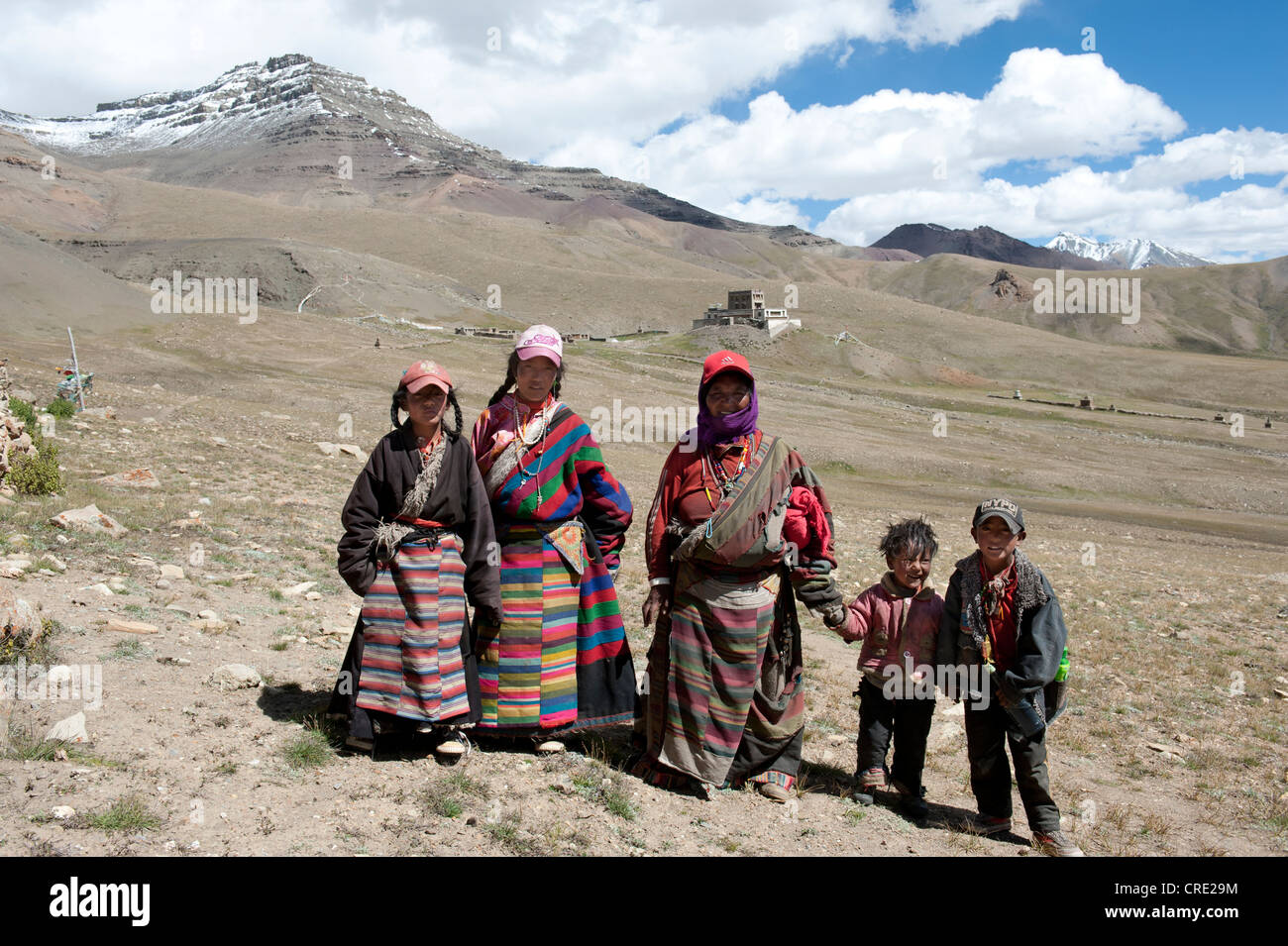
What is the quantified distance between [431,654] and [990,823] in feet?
9.73

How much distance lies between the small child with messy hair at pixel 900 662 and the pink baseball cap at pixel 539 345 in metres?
1.98

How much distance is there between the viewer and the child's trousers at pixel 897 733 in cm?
429

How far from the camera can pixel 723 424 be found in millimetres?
4125

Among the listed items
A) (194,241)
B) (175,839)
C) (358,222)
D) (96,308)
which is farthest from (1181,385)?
(358,222)

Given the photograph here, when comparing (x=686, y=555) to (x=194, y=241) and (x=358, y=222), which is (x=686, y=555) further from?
(x=358, y=222)

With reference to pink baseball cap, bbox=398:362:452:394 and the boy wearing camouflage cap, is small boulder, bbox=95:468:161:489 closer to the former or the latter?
pink baseball cap, bbox=398:362:452:394

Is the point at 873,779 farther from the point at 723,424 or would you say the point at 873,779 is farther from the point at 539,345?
the point at 539,345

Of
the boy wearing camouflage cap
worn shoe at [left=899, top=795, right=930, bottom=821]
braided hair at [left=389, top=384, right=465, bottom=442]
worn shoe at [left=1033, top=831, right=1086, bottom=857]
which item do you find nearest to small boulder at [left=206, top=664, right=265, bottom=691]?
braided hair at [left=389, top=384, right=465, bottom=442]

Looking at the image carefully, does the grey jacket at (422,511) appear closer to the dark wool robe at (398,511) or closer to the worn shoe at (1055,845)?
the dark wool robe at (398,511)

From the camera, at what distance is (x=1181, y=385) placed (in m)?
61.1

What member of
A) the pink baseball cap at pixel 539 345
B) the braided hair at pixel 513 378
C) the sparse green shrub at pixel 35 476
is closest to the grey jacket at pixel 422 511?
the braided hair at pixel 513 378

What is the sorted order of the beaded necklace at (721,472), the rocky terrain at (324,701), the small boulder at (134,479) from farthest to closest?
the small boulder at (134,479)
the beaded necklace at (721,472)
the rocky terrain at (324,701)

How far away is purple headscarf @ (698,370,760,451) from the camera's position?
162 inches

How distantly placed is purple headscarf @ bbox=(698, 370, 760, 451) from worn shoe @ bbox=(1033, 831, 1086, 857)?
2.44 m
